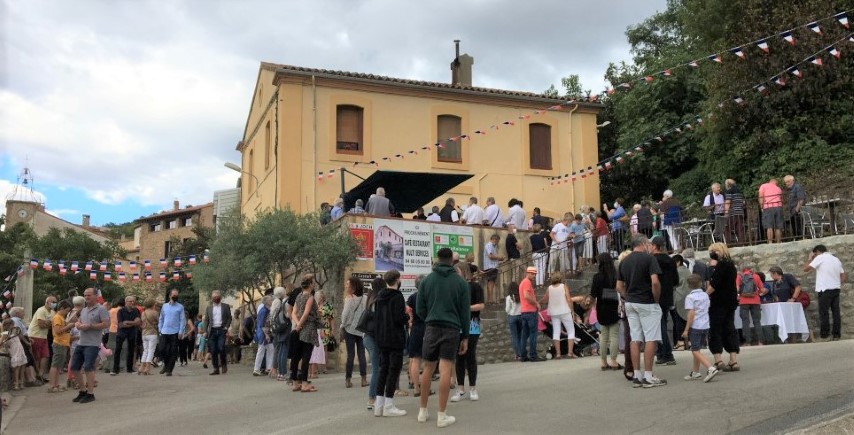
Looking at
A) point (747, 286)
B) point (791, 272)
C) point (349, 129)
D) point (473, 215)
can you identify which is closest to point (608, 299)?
point (747, 286)

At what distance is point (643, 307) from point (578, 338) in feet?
20.2

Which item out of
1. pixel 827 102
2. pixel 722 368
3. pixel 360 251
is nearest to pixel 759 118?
pixel 827 102

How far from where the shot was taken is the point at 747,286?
44.7 ft

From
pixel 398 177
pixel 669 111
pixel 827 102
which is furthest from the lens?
pixel 669 111

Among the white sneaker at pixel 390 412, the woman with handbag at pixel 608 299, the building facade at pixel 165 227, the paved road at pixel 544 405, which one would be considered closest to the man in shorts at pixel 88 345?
the paved road at pixel 544 405

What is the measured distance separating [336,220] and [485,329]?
406cm

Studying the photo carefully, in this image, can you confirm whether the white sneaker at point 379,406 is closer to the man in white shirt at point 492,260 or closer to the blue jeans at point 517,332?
the blue jeans at point 517,332

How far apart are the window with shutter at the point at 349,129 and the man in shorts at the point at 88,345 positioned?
12.8m

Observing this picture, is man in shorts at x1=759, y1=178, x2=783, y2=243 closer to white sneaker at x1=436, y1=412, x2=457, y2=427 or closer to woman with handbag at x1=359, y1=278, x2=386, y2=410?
woman with handbag at x1=359, y1=278, x2=386, y2=410

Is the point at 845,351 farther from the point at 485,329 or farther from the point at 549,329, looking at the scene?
the point at 485,329

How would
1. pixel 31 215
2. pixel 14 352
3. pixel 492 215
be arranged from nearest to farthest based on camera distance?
pixel 14 352 → pixel 492 215 → pixel 31 215

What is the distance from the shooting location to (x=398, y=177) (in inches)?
727

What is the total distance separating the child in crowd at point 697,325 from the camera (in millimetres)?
9279

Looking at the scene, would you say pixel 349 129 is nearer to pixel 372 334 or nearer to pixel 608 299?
pixel 608 299
